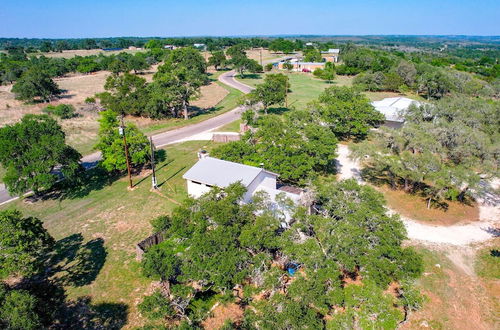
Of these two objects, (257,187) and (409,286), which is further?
(257,187)

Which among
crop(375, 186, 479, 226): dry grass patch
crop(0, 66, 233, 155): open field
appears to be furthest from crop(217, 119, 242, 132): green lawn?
crop(375, 186, 479, 226): dry grass patch

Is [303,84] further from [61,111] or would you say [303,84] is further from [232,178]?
[232,178]

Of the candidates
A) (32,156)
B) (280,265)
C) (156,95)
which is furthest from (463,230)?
(156,95)

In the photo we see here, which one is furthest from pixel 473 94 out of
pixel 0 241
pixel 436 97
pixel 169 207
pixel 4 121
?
pixel 4 121

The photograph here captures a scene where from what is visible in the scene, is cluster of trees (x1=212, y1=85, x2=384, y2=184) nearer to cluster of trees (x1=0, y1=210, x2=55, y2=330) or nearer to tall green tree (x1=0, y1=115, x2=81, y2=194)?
tall green tree (x1=0, y1=115, x2=81, y2=194)

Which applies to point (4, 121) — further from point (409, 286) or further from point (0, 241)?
point (409, 286)

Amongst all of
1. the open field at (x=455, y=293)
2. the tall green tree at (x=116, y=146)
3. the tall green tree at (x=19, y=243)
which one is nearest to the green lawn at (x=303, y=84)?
the tall green tree at (x=116, y=146)
